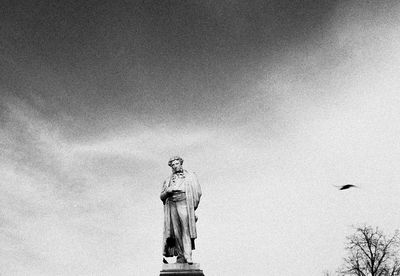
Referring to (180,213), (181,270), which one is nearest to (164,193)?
(180,213)

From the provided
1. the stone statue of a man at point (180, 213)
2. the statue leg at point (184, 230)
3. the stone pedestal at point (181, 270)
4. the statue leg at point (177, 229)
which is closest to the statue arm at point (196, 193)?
the stone statue of a man at point (180, 213)

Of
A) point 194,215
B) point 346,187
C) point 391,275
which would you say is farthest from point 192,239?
point 391,275

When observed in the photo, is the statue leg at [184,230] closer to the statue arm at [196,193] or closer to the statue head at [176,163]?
the statue arm at [196,193]

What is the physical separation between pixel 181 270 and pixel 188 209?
4.79 feet

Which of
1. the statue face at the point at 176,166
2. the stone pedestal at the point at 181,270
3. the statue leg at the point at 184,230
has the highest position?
the statue face at the point at 176,166

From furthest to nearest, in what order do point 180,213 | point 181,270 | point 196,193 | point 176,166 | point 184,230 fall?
point 176,166, point 196,193, point 180,213, point 184,230, point 181,270

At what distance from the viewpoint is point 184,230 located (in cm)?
1039

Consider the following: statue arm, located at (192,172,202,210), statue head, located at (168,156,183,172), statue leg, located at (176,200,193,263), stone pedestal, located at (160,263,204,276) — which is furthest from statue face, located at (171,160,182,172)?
stone pedestal, located at (160,263,204,276)

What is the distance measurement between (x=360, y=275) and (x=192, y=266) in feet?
83.7

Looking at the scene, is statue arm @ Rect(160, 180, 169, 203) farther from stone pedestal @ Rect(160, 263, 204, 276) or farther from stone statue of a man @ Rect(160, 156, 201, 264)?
stone pedestal @ Rect(160, 263, 204, 276)

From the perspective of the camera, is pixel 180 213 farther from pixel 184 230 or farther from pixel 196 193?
pixel 196 193

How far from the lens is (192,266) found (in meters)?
9.76

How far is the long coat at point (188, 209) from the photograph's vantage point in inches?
410

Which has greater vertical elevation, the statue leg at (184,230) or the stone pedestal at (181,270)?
the statue leg at (184,230)
